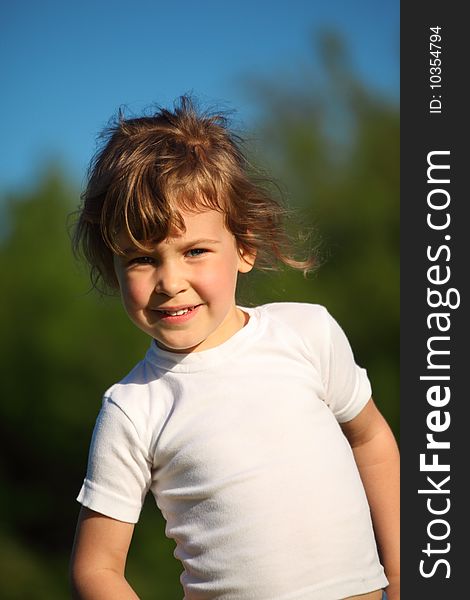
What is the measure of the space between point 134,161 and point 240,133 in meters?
0.38

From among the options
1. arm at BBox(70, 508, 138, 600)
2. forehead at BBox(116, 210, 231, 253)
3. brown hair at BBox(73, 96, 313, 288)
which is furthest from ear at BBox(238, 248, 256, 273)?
arm at BBox(70, 508, 138, 600)

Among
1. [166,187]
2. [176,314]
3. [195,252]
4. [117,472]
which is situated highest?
[166,187]

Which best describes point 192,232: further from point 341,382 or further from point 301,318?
point 341,382

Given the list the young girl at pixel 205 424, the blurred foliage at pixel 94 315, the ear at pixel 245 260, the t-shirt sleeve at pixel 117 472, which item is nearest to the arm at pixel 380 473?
the young girl at pixel 205 424

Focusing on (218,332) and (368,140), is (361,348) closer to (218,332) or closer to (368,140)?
(368,140)

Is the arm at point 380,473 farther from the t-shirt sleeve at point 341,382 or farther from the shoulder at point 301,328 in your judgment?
the shoulder at point 301,328

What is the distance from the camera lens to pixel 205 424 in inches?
62.8

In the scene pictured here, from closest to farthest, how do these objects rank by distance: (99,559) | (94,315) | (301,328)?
(99,559) < (301,328) < (94,315)

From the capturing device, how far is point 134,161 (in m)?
1.66

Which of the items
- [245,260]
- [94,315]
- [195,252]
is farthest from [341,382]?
[94,315]

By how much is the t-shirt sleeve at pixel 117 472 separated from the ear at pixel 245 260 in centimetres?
41

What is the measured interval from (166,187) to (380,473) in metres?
0.78

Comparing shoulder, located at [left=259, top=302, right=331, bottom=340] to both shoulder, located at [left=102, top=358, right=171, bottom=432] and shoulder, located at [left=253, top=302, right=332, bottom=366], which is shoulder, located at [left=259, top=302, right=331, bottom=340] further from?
shoulder, located at [left=102, top=358, right=171, bottom=432]

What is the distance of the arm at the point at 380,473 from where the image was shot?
184 cm
